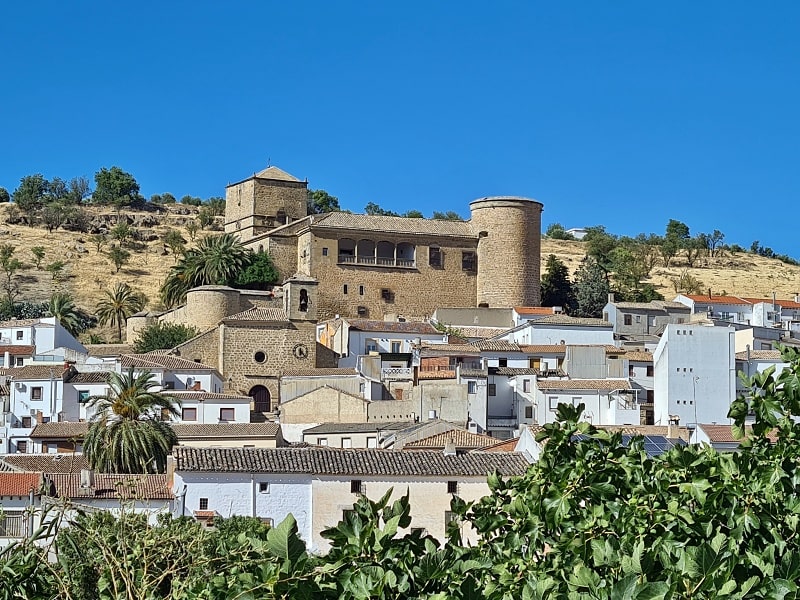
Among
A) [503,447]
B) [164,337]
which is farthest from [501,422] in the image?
[164,337]

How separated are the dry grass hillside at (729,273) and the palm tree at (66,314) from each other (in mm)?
28834

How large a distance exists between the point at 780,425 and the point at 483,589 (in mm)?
2806

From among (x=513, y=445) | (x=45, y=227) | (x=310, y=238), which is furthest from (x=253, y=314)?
(x=45, y=227)

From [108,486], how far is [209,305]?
2472cm

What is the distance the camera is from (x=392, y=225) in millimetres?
57469

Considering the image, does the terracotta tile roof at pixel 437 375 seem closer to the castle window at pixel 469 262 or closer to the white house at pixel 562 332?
the white house at pixel 562 332

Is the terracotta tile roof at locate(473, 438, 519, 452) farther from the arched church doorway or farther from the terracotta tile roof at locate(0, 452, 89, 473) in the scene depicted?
the arched church doorway

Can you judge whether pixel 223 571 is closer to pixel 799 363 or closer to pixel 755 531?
pixel 755 531

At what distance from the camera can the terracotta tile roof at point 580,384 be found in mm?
41000

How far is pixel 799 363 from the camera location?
8.75 meters

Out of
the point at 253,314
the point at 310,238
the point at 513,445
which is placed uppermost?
the point at 310,238

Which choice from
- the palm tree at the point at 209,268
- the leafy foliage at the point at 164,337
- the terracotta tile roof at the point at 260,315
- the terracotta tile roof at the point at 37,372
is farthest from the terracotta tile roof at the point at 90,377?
the palm tree at the point at 209,268

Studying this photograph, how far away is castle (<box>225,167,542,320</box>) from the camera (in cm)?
5556

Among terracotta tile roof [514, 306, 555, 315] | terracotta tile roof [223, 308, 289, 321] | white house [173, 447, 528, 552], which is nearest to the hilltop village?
white house [173, 447, 528, 552]
